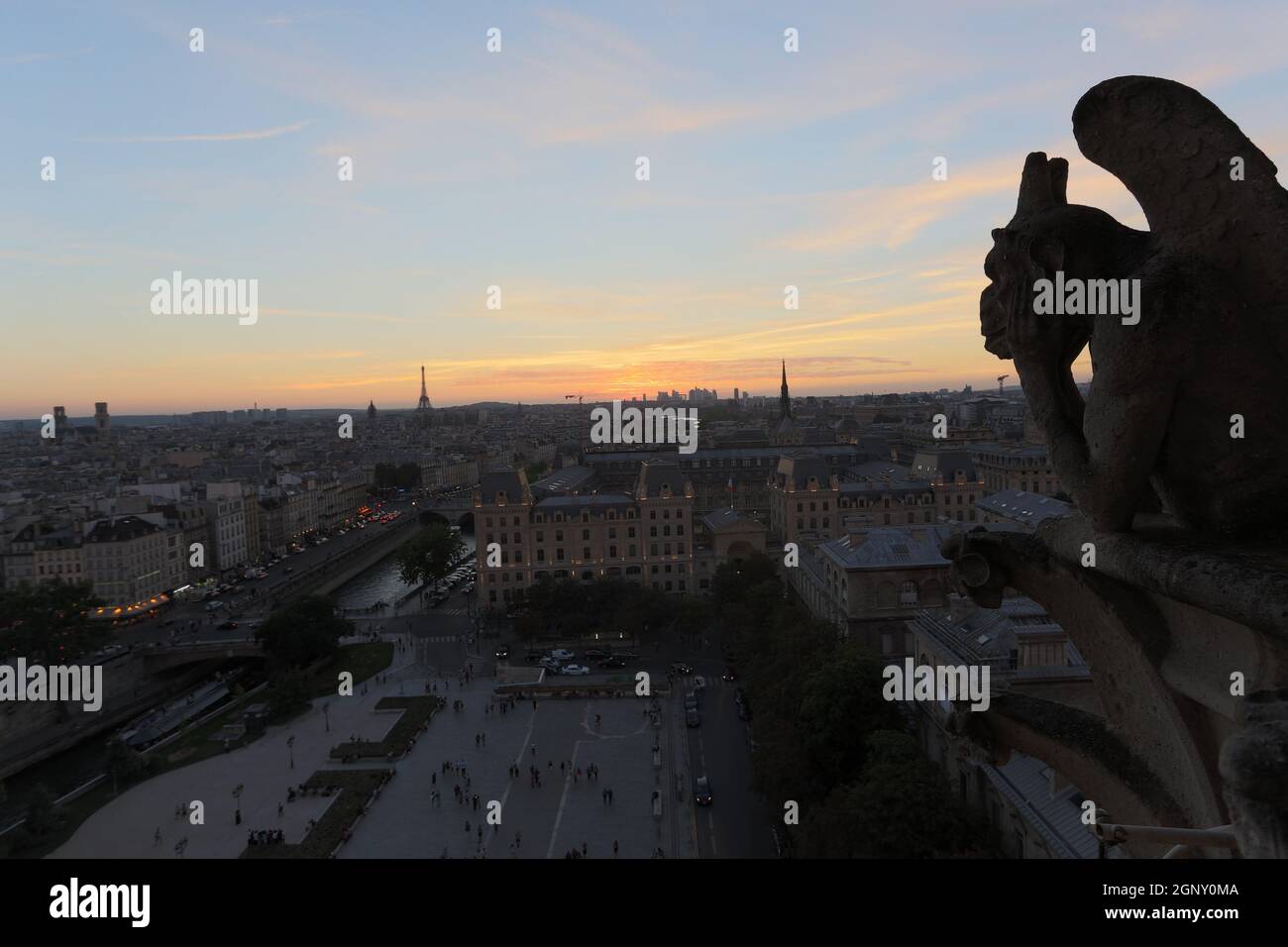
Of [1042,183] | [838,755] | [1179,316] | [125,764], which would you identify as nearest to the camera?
[1179,316]

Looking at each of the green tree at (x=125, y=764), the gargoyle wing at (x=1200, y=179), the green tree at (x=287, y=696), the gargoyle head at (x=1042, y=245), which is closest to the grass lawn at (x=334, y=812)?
the green tree at (x=125, y=764)

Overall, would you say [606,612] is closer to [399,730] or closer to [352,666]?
[352,666]

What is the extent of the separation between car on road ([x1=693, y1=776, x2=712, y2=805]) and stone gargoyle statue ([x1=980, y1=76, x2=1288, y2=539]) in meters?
22.3

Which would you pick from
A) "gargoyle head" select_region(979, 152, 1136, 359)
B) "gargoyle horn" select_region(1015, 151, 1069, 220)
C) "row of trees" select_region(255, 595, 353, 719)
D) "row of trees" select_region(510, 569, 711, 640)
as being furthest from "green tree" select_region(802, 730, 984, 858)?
"row of trees" select_region(255, 595, 353, 719)

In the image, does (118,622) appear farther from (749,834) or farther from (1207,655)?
(1207,655)

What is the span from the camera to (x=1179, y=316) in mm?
3871

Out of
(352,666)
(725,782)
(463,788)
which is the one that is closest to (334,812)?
(463,788)

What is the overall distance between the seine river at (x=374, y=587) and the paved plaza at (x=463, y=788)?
2282 cm

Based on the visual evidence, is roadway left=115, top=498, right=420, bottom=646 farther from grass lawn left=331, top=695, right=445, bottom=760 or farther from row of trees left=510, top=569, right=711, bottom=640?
row of trees left=510, top=569, right=711, bottom=640

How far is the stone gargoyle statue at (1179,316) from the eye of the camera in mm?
3914

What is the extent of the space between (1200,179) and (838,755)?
1911 centimetres

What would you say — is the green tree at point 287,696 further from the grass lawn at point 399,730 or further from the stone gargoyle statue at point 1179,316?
the stone gargoyle statue at point 1179,316

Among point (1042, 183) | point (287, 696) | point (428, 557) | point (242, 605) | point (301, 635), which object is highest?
point (1042, 183)

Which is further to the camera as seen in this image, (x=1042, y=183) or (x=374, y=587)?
(x=374, y=587)
